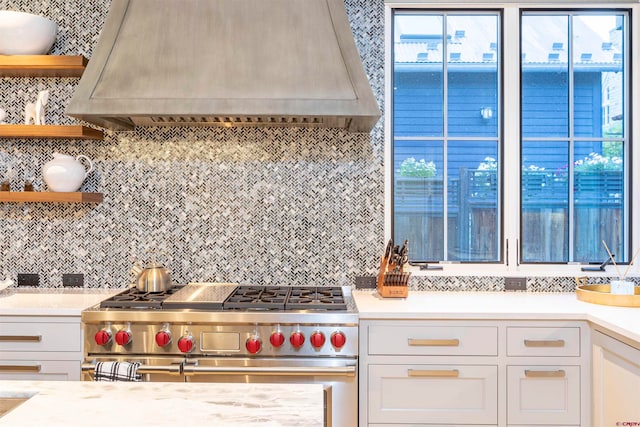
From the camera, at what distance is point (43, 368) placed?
237cm

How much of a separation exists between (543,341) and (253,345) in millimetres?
1299

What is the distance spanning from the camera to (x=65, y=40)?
2.98 m

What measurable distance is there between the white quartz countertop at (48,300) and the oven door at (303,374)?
64 centimetres

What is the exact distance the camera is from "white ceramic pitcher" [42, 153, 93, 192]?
9.07ft

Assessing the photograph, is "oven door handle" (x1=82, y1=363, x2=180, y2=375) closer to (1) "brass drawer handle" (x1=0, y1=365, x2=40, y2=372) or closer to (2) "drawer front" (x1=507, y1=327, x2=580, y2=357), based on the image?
(1) "brass drawer handle" (x1=0, y1=365, x2=40, y2=372)

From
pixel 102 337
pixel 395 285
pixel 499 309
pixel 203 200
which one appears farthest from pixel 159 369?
pixel 499 309

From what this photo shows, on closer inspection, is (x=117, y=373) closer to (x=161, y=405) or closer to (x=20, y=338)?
(x=161, y=405)

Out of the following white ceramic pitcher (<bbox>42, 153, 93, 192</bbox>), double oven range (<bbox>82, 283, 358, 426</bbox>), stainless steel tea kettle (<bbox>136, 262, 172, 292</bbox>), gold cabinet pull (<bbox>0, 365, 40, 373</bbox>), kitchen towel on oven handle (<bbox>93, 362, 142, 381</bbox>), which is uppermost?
white ceramic pitcher (<bbox>42, 153, 93, 192</bbox>)

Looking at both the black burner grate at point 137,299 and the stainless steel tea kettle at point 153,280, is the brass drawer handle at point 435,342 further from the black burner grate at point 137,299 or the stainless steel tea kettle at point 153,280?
the stainless steel tea kettle at point 153,280

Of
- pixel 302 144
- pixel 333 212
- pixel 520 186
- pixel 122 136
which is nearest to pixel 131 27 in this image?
pixel 122 136

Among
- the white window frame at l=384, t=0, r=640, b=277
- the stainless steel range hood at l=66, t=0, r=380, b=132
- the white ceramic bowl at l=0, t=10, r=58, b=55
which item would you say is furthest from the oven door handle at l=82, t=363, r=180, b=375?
the white ceramic bowl at l=0, t=10, r=58, b=55

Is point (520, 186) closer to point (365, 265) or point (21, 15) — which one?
point (365, 265)

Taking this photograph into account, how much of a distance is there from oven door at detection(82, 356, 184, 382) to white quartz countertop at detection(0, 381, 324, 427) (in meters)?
1.05

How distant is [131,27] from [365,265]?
68.5 inches
